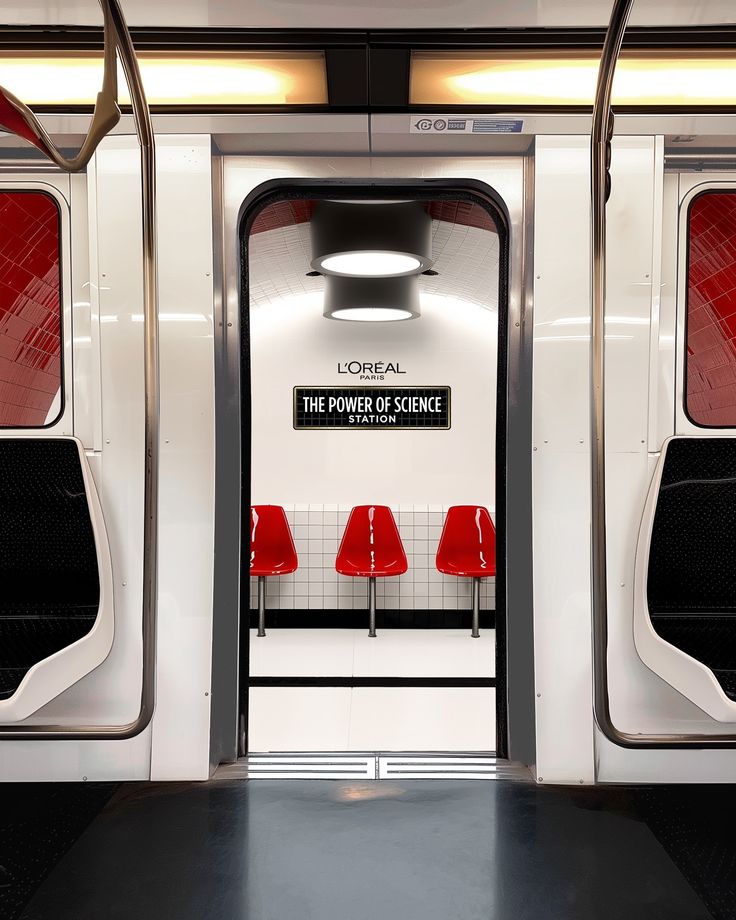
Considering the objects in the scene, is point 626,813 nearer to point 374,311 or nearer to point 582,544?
point 582,544

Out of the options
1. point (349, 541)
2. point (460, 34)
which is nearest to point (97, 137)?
point (460, 34)

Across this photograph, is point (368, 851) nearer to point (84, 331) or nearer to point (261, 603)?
point (84, 331)

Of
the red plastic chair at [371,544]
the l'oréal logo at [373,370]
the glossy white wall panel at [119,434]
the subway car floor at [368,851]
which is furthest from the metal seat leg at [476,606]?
the glossy white wall panel at [119,434]

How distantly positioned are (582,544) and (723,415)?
666 millimetres

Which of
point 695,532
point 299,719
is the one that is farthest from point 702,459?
point 299,719

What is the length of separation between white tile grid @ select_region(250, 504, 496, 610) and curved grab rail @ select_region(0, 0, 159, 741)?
3416mm

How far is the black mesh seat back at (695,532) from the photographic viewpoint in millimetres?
2441

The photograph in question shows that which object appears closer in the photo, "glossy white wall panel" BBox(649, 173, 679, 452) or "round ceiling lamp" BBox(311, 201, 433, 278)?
"glossy white wall panel" BBox(649, 173, 679, 452)

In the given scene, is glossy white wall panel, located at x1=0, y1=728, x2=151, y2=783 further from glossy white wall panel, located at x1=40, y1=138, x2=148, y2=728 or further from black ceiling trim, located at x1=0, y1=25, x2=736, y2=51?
black ceiling trim, located at x1=0, y1=25, x2=736, y2=51

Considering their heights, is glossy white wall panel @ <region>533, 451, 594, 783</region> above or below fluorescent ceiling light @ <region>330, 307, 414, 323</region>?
below

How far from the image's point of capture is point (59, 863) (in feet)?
6.17

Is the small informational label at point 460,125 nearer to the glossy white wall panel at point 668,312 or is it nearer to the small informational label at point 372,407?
the glossy white wall panel at point 668,312

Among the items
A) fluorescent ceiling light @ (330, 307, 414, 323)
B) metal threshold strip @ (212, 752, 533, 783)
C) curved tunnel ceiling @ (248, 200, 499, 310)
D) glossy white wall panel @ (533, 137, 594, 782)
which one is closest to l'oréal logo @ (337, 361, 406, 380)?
fluorescent ceiling light @ (330, 307, 414, 323)

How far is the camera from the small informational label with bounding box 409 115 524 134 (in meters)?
2.14
